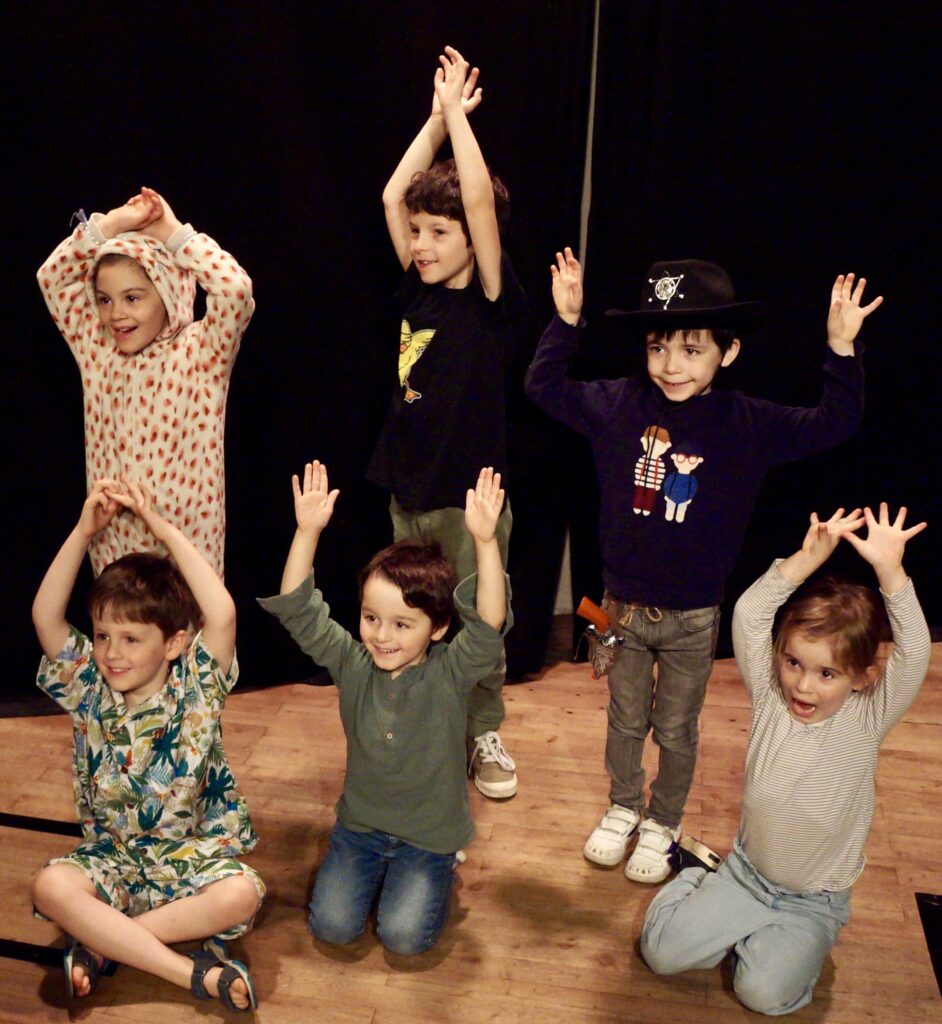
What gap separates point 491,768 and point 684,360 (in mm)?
1139

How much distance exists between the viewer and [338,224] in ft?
10.2

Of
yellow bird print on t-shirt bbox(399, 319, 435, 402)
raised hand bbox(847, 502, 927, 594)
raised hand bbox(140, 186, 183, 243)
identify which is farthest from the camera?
yellow bird print on t-shirt bbox(399, 319, 435, 402)

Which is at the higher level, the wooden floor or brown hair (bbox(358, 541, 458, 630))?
brown hair (bbox(358, 541, 458, 630))

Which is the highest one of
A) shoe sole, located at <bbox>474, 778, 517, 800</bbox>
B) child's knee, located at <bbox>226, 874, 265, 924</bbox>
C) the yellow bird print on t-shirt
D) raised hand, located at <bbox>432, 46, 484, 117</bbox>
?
raised hand, located at <bbox>432, 46, 484, 117</bbox>

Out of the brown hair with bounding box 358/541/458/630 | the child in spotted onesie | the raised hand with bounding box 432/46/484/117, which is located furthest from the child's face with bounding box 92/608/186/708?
the raised hand with bounding box 432/46/484/117

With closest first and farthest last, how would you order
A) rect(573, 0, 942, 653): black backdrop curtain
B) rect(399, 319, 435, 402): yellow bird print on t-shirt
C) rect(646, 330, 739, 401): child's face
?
rect(646, 330, 739, 401): child's face → rect(399, 319, 435, 402): yellow bird print on t-shirt → rect(573, 0, 942, 653): black backdrop curtain

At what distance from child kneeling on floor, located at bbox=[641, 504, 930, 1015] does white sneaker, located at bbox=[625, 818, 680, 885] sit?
0.69ft

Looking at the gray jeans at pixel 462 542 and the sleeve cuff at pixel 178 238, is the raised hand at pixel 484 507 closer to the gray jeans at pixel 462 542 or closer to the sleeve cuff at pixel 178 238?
the gray jeans at pixel 462 542

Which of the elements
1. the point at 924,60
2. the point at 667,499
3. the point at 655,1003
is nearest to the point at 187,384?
the point at 667,499

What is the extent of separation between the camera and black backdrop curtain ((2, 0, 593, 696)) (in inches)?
113

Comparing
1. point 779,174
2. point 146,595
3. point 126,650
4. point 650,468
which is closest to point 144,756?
point 126,650

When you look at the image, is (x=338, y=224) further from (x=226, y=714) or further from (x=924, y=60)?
(x=924, y=60)

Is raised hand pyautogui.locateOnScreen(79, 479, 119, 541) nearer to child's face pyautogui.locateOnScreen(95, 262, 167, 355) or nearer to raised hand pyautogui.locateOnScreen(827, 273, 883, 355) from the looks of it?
child's face pyautogui.locateOnScreen(95, 262, 167, 355)

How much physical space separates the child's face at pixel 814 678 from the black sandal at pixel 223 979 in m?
1.17
